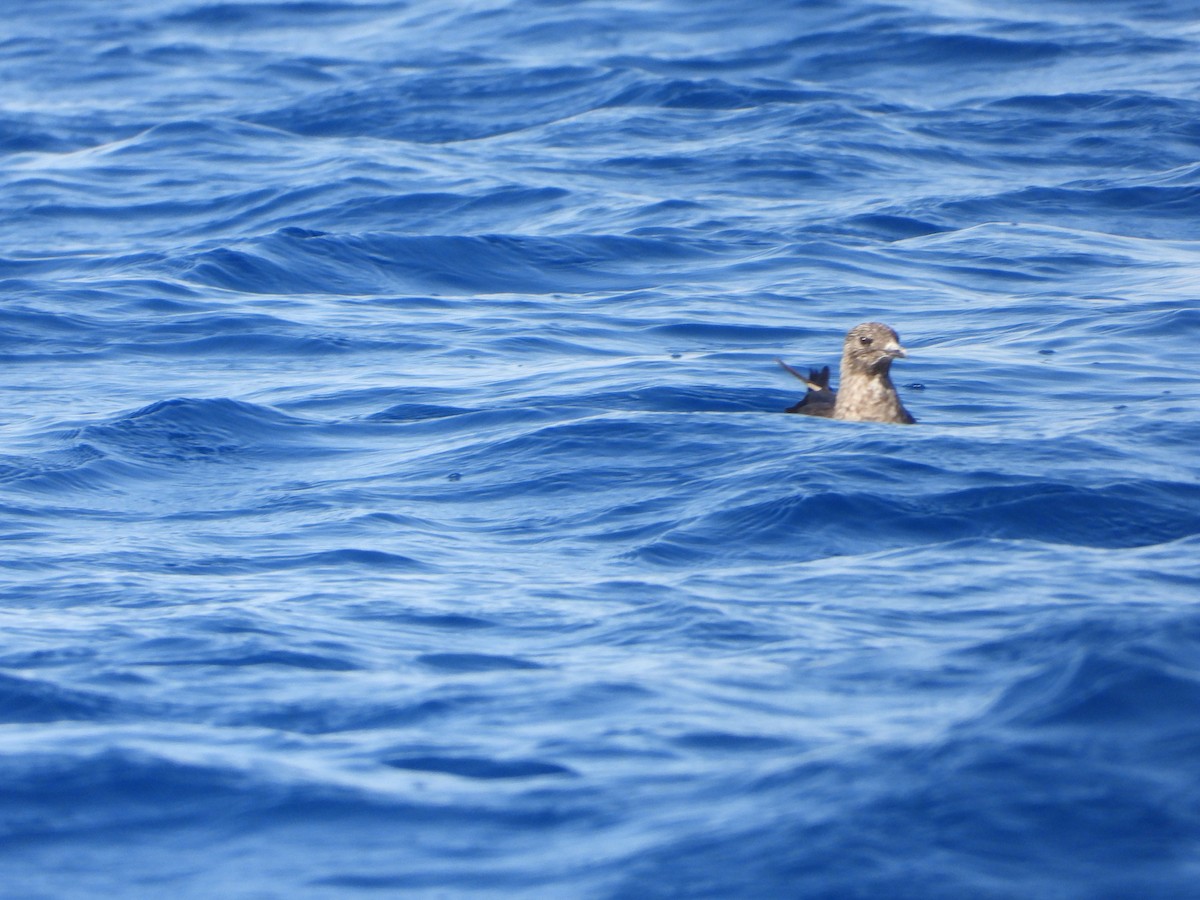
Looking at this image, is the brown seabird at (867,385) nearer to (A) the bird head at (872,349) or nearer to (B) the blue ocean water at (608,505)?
(A) the bird head at (872,349)

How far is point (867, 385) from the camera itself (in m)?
9.01

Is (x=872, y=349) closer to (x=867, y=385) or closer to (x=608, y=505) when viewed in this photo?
(x=867, y=385)

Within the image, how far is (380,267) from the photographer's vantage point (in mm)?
14008

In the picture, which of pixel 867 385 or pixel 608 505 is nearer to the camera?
pixel 608 505

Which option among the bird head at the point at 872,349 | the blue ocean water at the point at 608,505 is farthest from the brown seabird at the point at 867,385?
the blue ocean water at the point at 608,505

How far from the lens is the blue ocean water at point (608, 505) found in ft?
13.8

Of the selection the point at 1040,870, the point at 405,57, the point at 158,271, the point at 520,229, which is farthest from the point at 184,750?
the point at 405,57

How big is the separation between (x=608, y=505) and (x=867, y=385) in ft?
6.74

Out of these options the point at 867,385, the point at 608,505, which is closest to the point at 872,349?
the point at 867,385

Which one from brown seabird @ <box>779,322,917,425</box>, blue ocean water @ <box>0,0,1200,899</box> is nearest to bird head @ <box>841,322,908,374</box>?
brown seabird @ <box>779,322,917,425</box>

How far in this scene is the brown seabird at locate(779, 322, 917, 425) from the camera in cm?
898

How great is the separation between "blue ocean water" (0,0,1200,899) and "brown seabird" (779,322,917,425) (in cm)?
33

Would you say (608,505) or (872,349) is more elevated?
(872,349)

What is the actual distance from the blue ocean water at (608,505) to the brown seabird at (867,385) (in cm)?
33
